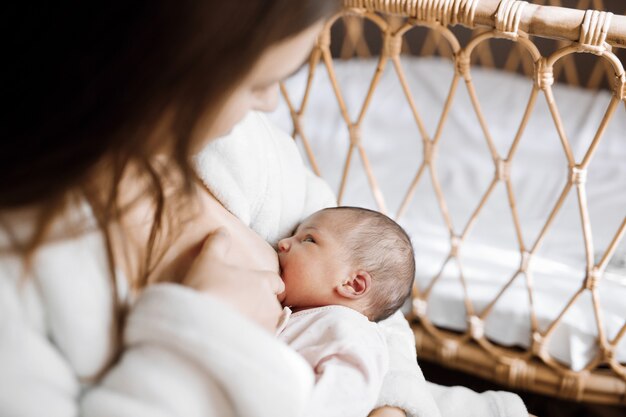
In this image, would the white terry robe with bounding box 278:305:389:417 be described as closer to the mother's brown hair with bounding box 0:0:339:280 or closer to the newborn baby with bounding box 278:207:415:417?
the newborn baby with bounding box 278:207:415:417

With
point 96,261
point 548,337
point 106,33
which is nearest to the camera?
point 106,33

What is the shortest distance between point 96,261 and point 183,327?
87 millimetres

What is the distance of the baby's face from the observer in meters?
0.83

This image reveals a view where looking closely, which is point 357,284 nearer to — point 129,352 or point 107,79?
point 129,352

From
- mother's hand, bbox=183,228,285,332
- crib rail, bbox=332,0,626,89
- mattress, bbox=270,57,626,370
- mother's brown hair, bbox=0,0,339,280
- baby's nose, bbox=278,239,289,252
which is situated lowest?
mattress, bbox=270,57,626,370

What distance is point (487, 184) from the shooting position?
4.86 feet

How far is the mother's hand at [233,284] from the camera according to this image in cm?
57

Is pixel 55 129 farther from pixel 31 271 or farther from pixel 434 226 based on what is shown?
pixel 434 226

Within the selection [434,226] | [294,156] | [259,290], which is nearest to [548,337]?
[434,226]

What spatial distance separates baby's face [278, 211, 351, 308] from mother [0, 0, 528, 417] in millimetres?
233

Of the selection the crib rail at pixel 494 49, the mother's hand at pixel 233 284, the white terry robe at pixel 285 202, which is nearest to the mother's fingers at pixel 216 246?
the mother's hand at pixel 233 284

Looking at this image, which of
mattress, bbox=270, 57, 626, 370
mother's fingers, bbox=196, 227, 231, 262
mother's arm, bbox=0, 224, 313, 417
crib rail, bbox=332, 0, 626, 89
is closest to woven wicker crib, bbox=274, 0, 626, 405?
mattress, bbox=270, 57, 626, 370

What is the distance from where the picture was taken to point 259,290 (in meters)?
0.60

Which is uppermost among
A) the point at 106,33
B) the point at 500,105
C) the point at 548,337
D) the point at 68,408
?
the point at 106,33
